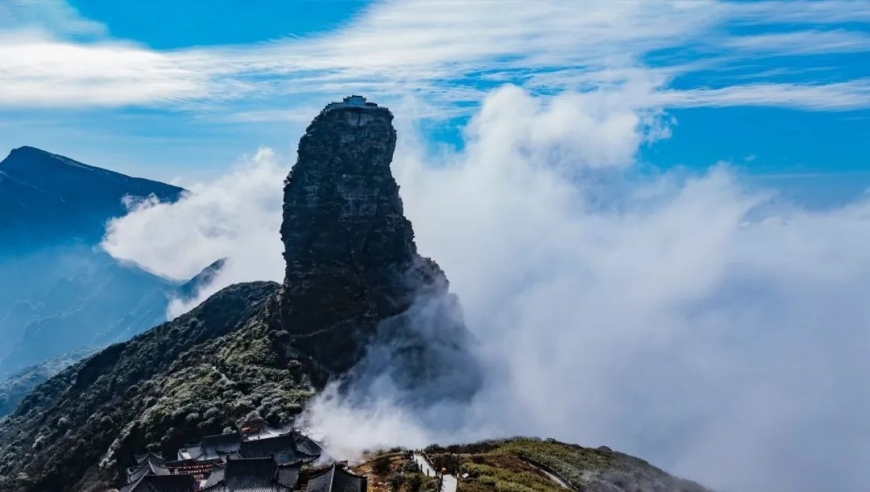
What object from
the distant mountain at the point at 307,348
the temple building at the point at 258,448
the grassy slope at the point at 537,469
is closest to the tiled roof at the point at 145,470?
the temple building at the point at 258,448

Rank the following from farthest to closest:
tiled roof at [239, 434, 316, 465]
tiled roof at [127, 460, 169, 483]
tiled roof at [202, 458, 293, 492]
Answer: tiled roof at [239, 434, 316, 465], tiled roof at [127, 460, 169, 483], tiled roof at [202, 458, 293, 492]

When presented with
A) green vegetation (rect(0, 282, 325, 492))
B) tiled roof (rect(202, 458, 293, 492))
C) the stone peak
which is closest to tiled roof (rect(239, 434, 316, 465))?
tiled roof (rect(202, 458, 293, 492))

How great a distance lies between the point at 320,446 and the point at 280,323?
5023 cm

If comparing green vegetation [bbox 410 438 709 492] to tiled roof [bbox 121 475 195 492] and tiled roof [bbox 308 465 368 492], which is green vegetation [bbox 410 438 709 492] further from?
tiled roof [bbox 121 475 195 492]

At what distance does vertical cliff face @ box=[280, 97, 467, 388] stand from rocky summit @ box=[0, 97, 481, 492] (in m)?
0.23

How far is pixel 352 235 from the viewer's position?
15300cm

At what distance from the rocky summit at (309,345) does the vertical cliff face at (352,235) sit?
225mm

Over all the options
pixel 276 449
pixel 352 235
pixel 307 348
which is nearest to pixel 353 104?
pixel 352 235

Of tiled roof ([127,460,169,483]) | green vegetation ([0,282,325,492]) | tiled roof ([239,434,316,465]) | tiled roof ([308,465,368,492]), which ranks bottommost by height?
tiled roof ([308,465,368,492])

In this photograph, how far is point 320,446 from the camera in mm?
98938

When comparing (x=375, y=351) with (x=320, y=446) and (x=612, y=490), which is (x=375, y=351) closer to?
(x=320, y=446)

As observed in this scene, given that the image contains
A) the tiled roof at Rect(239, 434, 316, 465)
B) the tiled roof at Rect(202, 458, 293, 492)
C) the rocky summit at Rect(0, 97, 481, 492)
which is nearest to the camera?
the tiled roof at Rect(202, 458, 293, 492)

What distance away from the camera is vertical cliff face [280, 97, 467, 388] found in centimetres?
14638

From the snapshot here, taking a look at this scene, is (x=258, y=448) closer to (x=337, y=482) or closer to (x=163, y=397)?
(x=337, y=482)
